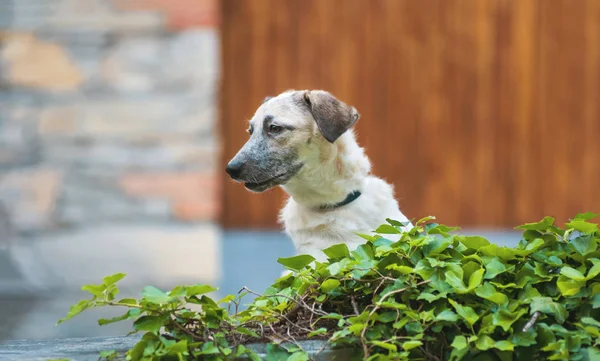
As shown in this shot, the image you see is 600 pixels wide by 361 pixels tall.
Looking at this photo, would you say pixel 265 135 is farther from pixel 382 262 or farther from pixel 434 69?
pixel 434 69

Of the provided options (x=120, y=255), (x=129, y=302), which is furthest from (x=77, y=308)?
(x=120, y=255)

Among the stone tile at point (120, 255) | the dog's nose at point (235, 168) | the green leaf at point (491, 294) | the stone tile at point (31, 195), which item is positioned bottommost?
the stone tile at point (120, 255)

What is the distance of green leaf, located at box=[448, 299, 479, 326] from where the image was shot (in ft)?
9.09

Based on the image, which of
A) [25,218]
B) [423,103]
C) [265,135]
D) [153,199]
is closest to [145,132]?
[153,199]

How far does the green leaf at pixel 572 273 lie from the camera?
283cm

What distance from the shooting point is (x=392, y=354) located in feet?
9.05

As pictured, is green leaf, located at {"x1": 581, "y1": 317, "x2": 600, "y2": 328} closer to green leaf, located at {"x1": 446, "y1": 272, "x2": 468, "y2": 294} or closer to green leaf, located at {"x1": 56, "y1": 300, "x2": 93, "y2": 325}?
green leaf, located at {"x1": 446, "y1": 272, "x2": 468, "y2": 294}

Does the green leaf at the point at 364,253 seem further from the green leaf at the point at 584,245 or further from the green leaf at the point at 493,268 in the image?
the green leaf at the point at 584,245

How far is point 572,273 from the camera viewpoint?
112 inches

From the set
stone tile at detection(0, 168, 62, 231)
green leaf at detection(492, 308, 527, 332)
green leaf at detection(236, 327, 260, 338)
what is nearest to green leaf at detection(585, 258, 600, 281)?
green leaf at detection(492, 308, 527, 332)

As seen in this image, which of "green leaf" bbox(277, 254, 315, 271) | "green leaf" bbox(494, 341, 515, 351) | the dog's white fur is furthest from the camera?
the dog's white fur

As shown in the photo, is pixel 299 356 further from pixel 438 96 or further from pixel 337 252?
pixel 438 96

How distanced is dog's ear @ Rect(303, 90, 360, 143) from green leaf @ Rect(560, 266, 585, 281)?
Result: 1.50m

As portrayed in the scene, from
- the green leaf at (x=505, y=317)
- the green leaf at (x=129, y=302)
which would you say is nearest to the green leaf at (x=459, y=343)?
Answer: the green leaf at (x=505, y=317)
